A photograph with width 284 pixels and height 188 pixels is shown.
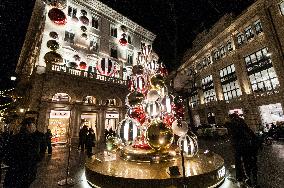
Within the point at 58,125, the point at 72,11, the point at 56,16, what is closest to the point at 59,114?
the point at 58,125

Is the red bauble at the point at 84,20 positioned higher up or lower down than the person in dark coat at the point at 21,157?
higher up

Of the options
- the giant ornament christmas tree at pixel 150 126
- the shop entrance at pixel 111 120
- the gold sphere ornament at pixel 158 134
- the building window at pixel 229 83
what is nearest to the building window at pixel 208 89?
the building window at pixel 229 83

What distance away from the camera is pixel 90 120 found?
19531 mm

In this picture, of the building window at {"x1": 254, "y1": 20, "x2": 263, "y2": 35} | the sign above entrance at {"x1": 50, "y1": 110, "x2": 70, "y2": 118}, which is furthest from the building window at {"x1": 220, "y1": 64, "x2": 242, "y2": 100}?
the sign above entrance at {"x1": 50, "y1": 110, "x2": 70, "y2": 118}

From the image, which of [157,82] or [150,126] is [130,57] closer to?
[157,82]

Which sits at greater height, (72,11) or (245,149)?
(72,11)

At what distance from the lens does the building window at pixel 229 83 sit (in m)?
26.8

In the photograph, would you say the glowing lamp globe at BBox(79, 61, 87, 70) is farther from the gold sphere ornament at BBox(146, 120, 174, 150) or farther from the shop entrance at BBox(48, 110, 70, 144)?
the gold sphere ornament at BBox(146, 120, 174, 150)

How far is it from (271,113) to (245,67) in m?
7.55

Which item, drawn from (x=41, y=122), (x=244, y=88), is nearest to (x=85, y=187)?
(x=41, y=122)

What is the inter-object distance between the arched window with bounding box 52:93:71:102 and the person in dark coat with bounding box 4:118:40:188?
48.7ft

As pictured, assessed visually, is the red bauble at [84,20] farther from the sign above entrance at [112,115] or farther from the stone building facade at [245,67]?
the stone building facade at [245,67]

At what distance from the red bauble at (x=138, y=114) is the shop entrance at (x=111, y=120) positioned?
15.1 meters

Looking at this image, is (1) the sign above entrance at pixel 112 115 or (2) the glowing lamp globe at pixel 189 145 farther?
(1) the sign above entrance at pixel 112 115
